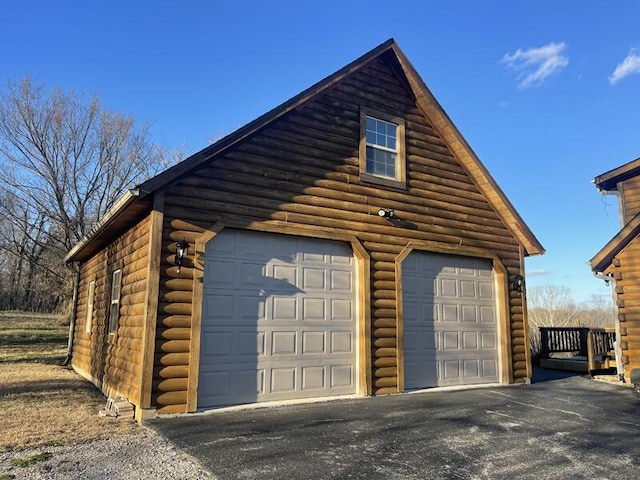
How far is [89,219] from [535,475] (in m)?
20.3

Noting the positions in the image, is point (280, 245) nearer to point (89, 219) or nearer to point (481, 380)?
point (481, 380)

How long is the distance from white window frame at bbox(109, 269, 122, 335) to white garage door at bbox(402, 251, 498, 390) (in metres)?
5.24

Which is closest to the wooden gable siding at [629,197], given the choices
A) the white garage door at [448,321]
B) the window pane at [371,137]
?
the white garage door at [448,321]

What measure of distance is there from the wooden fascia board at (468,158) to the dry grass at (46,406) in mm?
8044

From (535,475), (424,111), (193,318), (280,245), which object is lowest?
(535,475)

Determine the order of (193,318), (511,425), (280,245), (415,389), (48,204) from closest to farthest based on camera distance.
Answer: (511,425) → (193,318) → (280,245) → (415,389) → (48,204)

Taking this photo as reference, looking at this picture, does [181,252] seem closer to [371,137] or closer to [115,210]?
[115,210]

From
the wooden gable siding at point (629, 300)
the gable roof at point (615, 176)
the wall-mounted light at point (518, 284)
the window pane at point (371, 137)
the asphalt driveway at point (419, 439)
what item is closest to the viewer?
the asphalt driveway at point (419, 439)

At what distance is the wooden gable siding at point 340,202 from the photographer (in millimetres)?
6578

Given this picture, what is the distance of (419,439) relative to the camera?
5316 mm

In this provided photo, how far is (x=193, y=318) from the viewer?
6.58 m

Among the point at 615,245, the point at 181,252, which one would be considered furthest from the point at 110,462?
the point at 615,245

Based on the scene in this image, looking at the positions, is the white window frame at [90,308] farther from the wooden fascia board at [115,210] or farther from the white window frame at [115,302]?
the white window frame at [115,302]

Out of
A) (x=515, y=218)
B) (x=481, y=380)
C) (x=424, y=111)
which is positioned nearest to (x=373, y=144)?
(x=424, y=111)
